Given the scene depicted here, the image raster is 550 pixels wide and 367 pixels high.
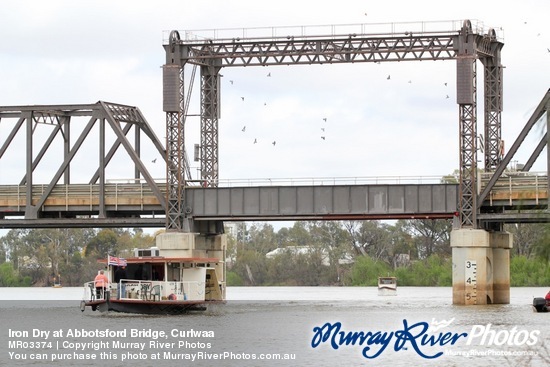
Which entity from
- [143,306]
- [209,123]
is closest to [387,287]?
[209,123]

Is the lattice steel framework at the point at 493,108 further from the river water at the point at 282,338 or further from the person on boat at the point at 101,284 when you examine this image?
the person on boat at the point at 101,284

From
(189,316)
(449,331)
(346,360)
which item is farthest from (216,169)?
(346,360)

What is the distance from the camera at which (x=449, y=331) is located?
73.0 m

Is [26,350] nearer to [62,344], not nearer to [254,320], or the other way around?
[62,344]

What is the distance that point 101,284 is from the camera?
88625mm

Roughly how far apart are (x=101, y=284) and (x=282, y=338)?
62.7 ft

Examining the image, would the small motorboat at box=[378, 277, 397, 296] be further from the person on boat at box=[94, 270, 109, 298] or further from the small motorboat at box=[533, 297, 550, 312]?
the person on boat at box=[94, 270, 109, 298]

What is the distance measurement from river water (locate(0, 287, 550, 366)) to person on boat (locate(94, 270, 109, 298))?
1362mm

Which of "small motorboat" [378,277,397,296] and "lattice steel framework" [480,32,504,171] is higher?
"lattice steel framework" [480,32,504,171]

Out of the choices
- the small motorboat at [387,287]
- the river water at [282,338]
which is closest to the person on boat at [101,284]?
the river water at [282,338]

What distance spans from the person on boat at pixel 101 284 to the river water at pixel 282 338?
4.47 feet

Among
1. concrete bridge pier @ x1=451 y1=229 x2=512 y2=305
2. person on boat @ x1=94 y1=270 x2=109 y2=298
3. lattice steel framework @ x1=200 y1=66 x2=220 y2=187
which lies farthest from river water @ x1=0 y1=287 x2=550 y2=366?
lattice steel framework @ x1=200 y1=66 x2=220 y2=187

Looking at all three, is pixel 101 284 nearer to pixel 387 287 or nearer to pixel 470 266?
pixel 470 266

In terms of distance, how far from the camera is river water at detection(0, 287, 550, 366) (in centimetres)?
6269
